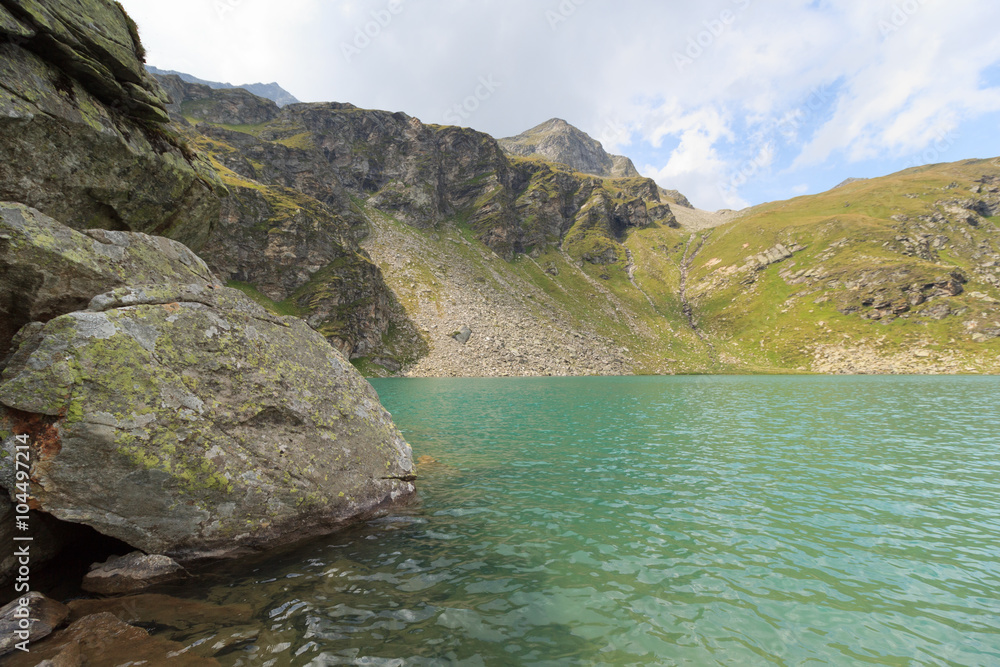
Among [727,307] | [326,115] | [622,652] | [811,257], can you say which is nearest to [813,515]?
[622,652]

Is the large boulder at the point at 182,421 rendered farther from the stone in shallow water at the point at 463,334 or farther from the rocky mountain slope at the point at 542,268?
the stone in shallow water at the point at 463,334

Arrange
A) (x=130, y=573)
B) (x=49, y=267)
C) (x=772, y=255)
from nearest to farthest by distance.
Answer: (x=130, y=573) < (x=49, y=267) < (x=772, y=255)

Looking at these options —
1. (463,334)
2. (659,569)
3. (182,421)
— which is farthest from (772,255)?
(182,421)

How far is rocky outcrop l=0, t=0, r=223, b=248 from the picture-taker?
13.1 metres

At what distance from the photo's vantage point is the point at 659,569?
33.2 ft

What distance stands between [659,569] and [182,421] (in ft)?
44.0

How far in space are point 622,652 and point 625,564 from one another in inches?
133

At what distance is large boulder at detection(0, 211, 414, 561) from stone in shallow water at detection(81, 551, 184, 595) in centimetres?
41

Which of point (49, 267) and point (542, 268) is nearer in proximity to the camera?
point (49, 267)

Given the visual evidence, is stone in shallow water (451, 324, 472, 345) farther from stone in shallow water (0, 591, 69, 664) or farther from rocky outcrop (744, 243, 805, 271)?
rocky outcrop (744, 243, 805, 271)

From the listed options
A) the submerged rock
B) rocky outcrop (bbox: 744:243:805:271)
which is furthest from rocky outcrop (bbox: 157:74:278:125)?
rocky outcrop (bbox: 744:243:805:271)

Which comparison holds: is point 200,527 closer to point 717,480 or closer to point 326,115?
point 717,480

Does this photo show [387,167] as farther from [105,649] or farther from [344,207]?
[105,649]

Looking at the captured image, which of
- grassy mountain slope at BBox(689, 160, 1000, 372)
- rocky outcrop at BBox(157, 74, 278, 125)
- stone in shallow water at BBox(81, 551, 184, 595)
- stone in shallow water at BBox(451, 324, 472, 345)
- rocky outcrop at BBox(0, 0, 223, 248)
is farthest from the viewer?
rocky outcrop at BBox(157, 74, 278, 125)
